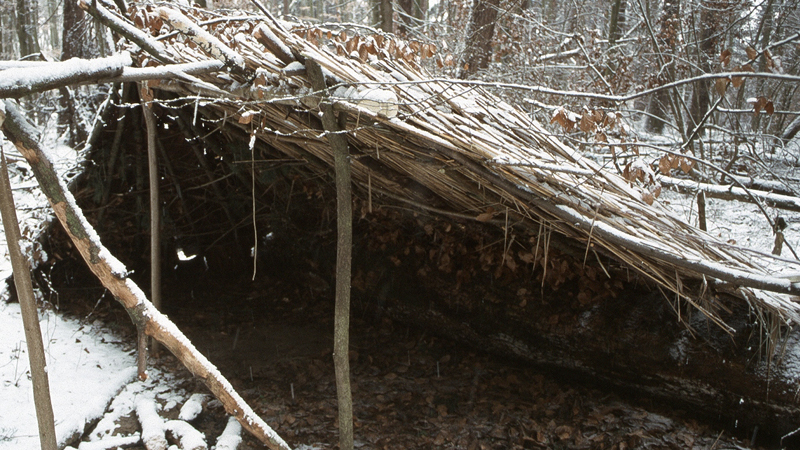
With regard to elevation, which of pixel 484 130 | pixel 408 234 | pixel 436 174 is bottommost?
pixel 408 234

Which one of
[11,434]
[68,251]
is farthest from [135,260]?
[11,434]

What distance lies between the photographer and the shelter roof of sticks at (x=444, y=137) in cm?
261

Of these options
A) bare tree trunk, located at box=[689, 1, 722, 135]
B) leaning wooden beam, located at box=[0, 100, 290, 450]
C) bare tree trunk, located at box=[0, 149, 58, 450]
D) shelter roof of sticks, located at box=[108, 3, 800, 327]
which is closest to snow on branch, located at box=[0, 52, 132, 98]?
leaning wooden beam, located at box=[0, 100, 290, 450]

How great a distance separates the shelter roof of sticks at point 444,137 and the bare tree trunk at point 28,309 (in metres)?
0.94

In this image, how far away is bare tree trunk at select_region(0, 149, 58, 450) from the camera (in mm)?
1867

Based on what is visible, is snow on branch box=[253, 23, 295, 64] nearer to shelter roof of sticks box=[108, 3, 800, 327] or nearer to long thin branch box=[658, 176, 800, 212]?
shelter roof of sticks box=[108, 3, 800, 327]

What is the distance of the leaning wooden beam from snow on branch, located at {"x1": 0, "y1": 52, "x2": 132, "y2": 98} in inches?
5.9

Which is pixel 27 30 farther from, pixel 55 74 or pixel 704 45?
pixel 704 45

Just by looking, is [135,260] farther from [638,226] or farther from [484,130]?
[638,226]

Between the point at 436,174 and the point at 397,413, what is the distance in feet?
6.55

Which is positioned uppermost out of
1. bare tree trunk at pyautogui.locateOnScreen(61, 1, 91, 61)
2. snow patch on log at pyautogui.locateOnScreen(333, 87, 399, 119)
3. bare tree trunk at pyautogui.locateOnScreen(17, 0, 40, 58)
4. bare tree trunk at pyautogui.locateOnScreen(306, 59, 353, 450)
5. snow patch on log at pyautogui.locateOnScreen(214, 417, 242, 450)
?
bare tree trunk at pyautogui.locateOnScreen(17, 0, 40, 58)

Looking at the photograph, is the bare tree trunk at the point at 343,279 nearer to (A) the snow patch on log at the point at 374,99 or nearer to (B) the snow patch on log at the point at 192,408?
(A) the snow patch on log at the point at 374,99

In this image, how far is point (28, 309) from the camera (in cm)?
195

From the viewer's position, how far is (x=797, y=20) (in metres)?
7.41
